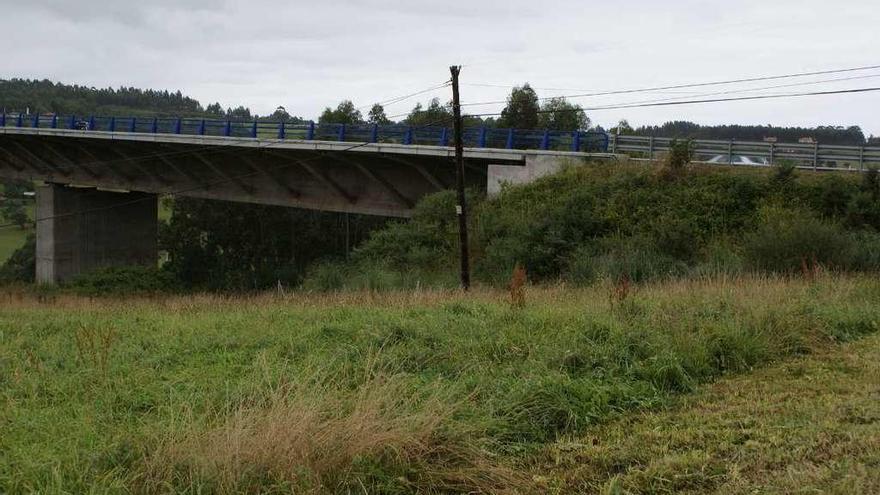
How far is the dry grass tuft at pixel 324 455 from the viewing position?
4.09m

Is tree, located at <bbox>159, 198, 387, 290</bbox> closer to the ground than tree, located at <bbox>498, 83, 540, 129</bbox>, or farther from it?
closer to the ground

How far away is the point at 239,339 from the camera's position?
8.47m

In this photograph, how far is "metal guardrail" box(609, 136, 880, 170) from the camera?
25.8 m

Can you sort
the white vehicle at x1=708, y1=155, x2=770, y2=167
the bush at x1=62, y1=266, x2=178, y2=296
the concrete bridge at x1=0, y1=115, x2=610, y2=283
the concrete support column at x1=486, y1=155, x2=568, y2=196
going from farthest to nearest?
the bush at x1=62, y1=266, x2=178, y2=296 < the concrete bridge at x1=0, y1=115, x2=610, y2=283 < the concrete support column at x1=486, y1=155, x2=568, y2=196 < the white vehicle at x1=708, y1=155, x2=770, y2=167

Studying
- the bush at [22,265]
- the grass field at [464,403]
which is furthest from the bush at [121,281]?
the grass field at [464,403]

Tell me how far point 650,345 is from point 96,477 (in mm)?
4857

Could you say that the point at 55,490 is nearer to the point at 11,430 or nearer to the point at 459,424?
the point at 11,430

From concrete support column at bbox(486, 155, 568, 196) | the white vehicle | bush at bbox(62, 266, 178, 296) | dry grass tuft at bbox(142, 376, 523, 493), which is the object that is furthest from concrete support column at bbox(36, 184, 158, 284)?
dry grass tuft at bbox(142, 376, 523, 493)

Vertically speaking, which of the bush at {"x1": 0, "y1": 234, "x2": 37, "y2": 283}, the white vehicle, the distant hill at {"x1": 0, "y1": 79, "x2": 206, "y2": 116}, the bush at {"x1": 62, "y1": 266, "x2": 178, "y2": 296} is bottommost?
the bush at {"x1": 0, "y1": 234, "x2": 37, "y2": 283}

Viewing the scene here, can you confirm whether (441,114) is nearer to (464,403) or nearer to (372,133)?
(372,133)

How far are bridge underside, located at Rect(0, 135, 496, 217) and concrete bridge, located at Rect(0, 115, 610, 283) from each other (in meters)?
0.06

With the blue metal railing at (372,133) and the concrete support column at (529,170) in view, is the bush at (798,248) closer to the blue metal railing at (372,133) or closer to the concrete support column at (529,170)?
the concrete support column at (529,170)

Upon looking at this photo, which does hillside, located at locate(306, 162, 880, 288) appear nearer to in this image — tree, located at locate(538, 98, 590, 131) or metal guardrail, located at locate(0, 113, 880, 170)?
metal guardrail, located at locate(0, 113, 880, 170)

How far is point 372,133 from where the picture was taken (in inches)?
1262
